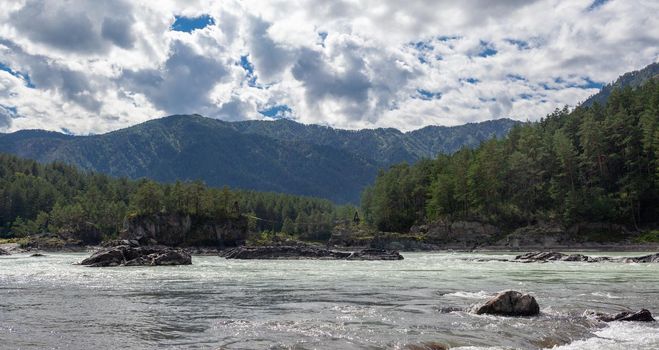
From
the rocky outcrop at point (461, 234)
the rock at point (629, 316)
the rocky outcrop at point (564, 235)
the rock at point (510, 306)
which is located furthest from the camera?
the rocky outcrop at point (461, 234)

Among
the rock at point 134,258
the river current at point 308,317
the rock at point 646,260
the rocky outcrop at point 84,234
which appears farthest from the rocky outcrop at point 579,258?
the rocky outcrop at point 84,234

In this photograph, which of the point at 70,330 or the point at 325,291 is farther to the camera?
the point at 325,291

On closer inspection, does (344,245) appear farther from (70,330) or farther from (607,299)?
(70,330)

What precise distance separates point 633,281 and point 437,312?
2782 cm

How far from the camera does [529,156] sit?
14975 cm

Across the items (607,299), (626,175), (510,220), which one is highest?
(626,175)

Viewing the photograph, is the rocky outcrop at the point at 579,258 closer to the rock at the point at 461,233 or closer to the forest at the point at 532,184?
the forest at the point at 532,184

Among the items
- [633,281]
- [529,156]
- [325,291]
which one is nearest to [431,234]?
Answer: [529,156]

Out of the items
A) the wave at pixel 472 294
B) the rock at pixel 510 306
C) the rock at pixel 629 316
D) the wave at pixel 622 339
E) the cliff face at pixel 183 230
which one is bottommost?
the wave at pixel 622 339

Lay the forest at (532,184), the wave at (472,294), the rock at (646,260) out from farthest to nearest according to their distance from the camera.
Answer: the forest at (532,184) → the rock at (646,260) → the wave at (472,294)

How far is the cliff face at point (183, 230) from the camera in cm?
15212

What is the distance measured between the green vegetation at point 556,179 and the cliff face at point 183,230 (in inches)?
1915

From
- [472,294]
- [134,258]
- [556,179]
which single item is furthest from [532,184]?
[472,294]

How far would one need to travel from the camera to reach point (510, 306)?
26.0 meters
